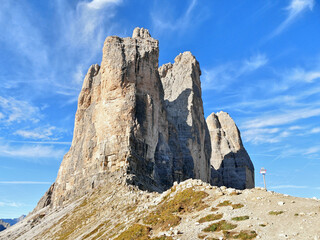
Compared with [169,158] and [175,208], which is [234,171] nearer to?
[169,158]

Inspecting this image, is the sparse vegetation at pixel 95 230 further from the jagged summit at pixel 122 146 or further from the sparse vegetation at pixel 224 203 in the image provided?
the sparse vegetation at pixel 224 203

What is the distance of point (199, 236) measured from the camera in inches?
829

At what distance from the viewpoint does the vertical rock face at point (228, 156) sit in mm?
127856

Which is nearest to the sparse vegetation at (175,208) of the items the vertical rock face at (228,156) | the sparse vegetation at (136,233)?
the sparse vegetation at (136,233)

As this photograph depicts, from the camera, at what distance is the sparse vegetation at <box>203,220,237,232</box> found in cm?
2112

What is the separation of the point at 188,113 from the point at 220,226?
264ft

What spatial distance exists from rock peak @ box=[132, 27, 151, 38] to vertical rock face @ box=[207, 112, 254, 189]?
66112mm

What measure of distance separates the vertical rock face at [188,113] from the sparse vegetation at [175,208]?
52846 millimetres

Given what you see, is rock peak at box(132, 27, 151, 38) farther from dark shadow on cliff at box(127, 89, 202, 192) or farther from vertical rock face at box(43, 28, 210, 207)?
dark shadow on cliff at box(127, 89, 202, 192)

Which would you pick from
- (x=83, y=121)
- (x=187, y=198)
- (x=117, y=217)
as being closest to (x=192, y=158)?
(x=83, y=121)

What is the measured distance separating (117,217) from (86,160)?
3859cm

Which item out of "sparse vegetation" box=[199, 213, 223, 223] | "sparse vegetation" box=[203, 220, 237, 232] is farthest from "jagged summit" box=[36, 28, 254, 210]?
"sparse vegetation" box=[203, 220, 237, 232]

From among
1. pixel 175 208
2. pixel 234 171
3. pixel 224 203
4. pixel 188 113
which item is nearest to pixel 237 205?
pixel 224 203

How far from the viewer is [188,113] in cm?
10156
